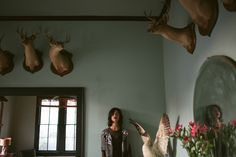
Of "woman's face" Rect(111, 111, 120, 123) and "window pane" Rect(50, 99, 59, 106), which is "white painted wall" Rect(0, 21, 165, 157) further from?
"window pane" Rect(50, 99, 59, 106)

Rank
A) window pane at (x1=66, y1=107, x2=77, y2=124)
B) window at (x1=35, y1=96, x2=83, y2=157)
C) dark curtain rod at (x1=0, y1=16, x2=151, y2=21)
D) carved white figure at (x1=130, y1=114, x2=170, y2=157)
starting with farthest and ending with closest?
window pane at (x1=66, y1=107, x2=77, y2=124), window at (x1=35, y1=96, x2=83, y2=157), dark curtain rod at (x1=0, y1=16, x2=151, y2=21), carved white figure at (x1=130, y1=114, x2=170, y2=157)

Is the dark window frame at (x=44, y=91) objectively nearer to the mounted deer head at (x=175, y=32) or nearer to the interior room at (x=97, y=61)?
the interior room at (x=97, y=61)

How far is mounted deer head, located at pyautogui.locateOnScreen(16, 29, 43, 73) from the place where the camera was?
3.12 metres

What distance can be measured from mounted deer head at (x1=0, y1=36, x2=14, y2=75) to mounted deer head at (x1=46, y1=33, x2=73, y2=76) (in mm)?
582

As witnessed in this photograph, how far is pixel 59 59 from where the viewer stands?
3.21 metres

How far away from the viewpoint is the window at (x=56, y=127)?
5.59 m

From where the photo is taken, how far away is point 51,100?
19.4 feet

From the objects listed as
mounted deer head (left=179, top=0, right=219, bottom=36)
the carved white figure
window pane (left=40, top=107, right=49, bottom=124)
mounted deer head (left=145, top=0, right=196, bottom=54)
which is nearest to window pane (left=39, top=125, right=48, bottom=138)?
window pane (left=40, top=107, right=49, bottom=124)

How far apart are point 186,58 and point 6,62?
93.8 inches

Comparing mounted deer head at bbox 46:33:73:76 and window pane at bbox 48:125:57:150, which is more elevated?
mounted deer head at bbox 46:33:73:76

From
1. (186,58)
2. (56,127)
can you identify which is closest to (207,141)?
(186,58)

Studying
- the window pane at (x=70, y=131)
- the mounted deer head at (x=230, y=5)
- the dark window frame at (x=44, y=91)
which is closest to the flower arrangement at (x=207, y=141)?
the mounted deer head at (x=230, y=5)

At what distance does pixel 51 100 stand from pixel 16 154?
1.44 m

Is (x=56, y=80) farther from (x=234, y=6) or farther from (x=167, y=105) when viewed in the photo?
(x=234, y=6)
